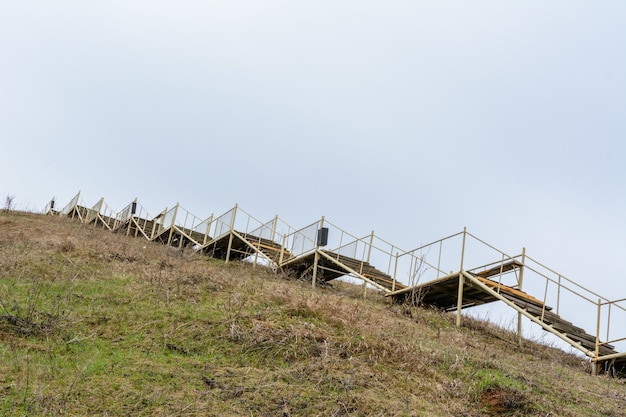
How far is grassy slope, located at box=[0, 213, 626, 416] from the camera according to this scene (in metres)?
7.12

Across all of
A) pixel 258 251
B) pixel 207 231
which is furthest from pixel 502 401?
pixel 207 231

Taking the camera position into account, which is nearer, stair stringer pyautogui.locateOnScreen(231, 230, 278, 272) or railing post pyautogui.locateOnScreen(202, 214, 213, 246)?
stair stringer pyautogui.locateOnScreen(231, 230, 278, 272)

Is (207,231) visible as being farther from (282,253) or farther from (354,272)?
(354,272)

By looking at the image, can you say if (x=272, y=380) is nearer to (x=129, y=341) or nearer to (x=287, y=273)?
(x=129, y=341)

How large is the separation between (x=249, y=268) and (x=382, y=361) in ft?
43.6

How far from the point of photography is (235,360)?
8.64 metres

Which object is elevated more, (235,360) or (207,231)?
(207,231)

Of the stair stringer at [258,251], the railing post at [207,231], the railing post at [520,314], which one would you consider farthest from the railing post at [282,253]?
the railing post at [520,314]

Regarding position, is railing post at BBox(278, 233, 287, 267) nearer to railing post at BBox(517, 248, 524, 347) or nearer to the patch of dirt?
railing post at BBox(517, 248, 524, 347)

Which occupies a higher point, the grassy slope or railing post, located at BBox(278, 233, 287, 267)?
railing post, located at BBox(278, 233, 287, 267)

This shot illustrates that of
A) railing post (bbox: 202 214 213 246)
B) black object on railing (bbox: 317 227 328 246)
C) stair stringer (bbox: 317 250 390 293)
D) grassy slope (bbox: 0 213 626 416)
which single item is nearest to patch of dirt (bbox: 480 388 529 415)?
grassy slope (bbox: 0 213 626 416)

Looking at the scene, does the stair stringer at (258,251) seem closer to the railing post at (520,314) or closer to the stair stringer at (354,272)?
the stair stringer at (354,272)

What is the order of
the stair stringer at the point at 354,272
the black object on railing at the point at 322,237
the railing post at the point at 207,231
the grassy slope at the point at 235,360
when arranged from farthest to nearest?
the railing post at the point at 207,231 → the black object on railing at the point at 322,237 → the stair stringer at the point at 354,272 → the grassy slope at the point at 235,360

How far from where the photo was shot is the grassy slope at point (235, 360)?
7125mm
